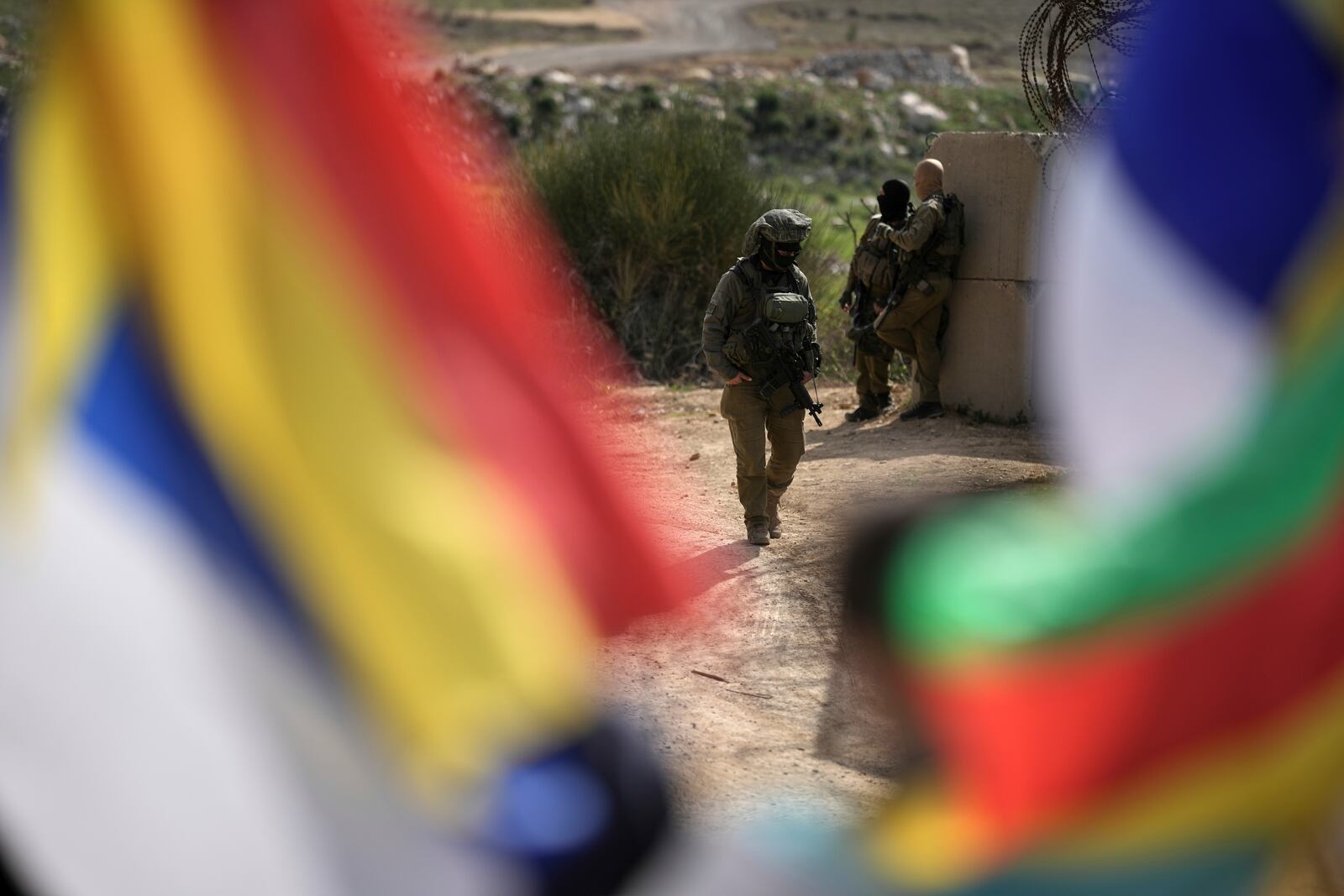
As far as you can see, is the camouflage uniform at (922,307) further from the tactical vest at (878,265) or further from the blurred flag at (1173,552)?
the blurred flag at (1173,552)

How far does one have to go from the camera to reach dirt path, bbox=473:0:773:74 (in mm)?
47531

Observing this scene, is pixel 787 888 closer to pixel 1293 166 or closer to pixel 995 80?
pixel 1293 166

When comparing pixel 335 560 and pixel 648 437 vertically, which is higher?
pixel 335 560

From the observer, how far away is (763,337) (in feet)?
26.3

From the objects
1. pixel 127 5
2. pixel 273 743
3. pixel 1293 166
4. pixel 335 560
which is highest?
pixel 127 5

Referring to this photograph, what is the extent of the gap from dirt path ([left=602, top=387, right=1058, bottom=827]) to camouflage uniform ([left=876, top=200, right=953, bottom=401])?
471mm

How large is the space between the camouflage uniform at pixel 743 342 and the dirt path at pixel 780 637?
25.0 inches

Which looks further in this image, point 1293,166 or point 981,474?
point 981,474

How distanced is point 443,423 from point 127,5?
1.76 feet

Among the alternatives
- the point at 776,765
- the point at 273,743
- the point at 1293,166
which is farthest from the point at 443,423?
the point at 776,765

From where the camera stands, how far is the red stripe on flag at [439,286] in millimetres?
1648

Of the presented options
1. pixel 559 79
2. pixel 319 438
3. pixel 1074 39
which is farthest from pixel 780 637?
pixel 559 79

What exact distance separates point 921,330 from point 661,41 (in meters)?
45.6

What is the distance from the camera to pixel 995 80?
49.8 metres
